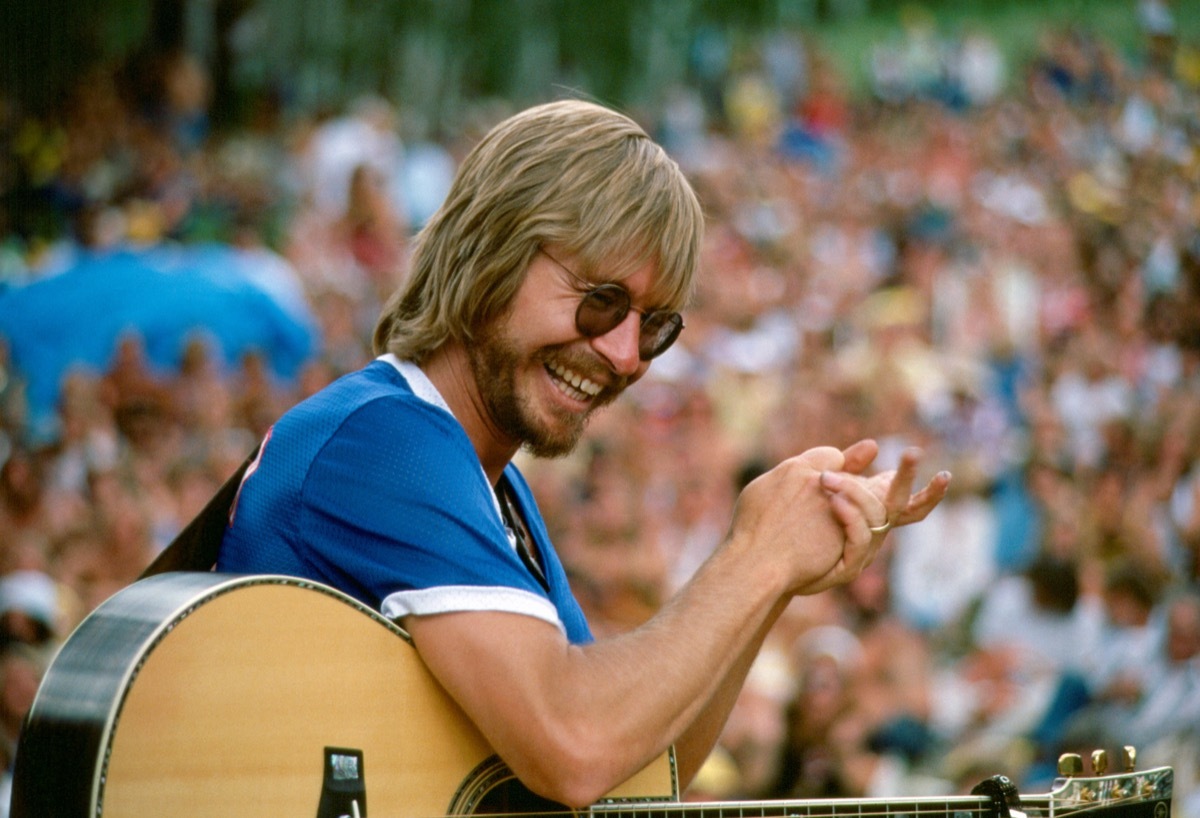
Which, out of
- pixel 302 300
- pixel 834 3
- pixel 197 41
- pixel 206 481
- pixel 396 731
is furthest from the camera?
pixel 834 3

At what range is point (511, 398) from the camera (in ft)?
8.07

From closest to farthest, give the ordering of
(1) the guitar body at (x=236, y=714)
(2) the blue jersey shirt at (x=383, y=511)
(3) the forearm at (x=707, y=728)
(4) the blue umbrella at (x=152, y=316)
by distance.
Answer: (1) the guitar body at (x=236, y=714), (2) the blue jersey shirt at (x=383, y=511), (3) the forearm at (x=707, y=728), (4) the blue umbrella at (x=152, y=316)

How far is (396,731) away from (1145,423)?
631cm

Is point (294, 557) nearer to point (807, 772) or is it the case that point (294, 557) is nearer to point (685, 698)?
point (685, 698)

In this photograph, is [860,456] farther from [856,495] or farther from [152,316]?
[152,316]

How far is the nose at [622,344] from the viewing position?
246 cm

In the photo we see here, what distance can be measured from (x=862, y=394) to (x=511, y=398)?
264 inches

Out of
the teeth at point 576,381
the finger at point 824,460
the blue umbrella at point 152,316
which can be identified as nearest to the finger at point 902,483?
the finger at point 824,460

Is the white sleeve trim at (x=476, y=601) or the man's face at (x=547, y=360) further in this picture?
the man's face at (x=547, y=360)

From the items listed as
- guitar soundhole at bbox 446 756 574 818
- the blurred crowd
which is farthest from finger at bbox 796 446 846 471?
the blurred crowd

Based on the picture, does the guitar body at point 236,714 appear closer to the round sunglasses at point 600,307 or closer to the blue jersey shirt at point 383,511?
the blue jersey shirt at point 383,511

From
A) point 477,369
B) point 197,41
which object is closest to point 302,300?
point 197,41

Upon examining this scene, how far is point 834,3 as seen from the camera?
17219 millimetres

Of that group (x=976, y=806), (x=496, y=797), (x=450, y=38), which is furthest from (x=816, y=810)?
A: (x=450, y=38)
